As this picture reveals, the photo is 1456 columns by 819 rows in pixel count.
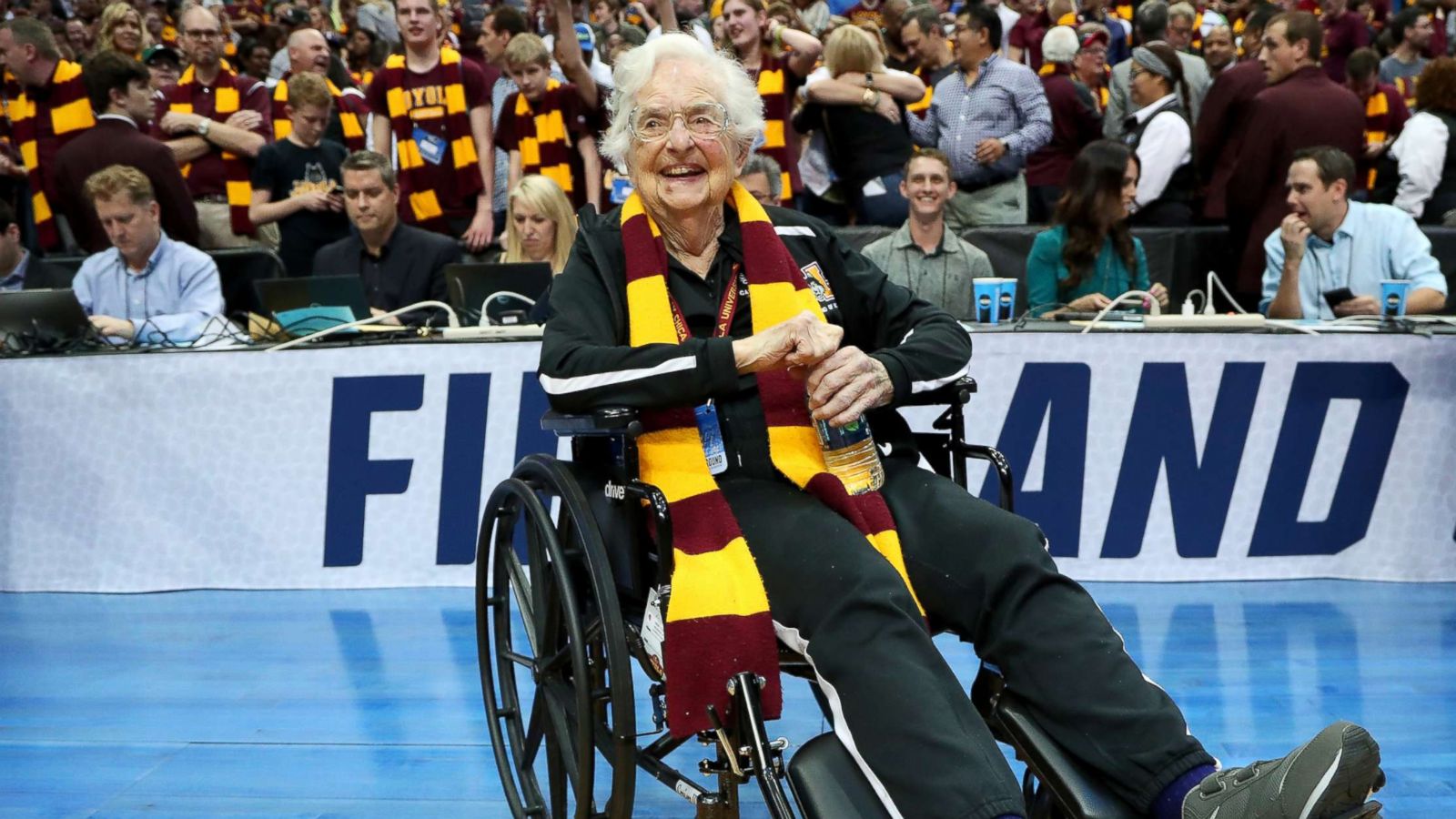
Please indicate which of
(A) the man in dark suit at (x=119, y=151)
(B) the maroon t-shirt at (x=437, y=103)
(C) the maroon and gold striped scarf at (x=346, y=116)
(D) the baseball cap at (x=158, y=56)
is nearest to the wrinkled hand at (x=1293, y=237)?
(B) the maroon t-shirt at (x=437, y=103)

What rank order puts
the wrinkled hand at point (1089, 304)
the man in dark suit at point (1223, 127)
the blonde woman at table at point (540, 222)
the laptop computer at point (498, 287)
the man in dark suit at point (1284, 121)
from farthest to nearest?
the man in dark suit at point (1223, 127) → the man in dark suit at point (1284, 121) → the blonde woman at table at point (540, 222) → the wrinkled hand at point (1089, 304) → the laptop computer at point (498, 287)

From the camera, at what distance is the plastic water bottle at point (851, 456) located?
221 cm

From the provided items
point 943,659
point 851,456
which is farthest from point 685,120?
point 943,659

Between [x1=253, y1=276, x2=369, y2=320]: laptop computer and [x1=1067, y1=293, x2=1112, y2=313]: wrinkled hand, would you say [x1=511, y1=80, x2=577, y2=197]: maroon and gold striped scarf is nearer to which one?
[x1=253, y1=276, x2=369, y2=320]: laptop computer

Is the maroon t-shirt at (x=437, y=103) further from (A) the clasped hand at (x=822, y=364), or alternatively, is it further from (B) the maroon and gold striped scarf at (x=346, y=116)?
(A) the clasped hand at (x=822, y=364)

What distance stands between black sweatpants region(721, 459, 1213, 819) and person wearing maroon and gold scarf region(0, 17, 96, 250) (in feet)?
16.2

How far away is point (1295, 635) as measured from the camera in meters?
3.50

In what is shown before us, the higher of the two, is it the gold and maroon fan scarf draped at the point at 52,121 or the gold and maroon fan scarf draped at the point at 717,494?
the gold and maroon fan scarf draped at the point at 717,494

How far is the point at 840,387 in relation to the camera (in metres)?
2.16

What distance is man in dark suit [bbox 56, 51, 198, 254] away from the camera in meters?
5.59

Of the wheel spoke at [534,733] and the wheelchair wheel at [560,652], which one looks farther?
the wheel spoke at [534,733]

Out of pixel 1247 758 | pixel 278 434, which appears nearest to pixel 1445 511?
pixel 1247 758

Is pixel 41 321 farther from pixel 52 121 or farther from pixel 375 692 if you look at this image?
pixel 52 121

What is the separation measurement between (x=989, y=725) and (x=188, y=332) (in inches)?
126
